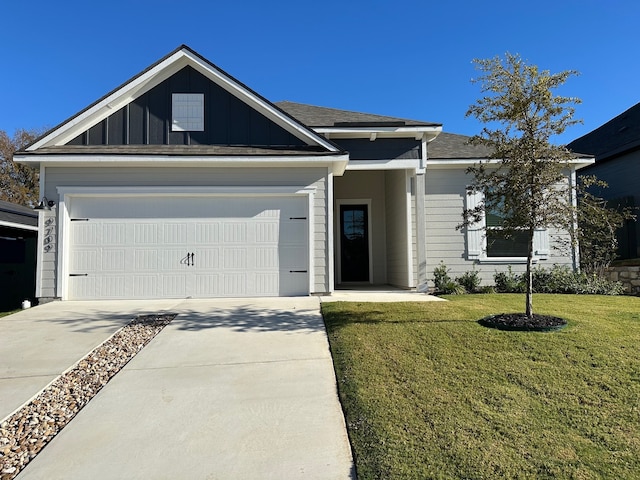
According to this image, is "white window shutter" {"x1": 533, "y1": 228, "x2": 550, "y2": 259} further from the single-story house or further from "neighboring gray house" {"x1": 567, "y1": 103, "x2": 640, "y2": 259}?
the single-story house

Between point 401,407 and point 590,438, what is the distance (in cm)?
126

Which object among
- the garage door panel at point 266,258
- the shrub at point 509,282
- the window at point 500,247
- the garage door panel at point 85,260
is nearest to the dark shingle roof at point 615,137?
the window at point 500,247

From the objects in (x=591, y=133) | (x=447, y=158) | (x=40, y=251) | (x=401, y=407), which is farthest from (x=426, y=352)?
(x=591, y=133)

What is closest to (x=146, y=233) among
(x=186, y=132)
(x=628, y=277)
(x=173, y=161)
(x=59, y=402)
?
(x=173, y=161)

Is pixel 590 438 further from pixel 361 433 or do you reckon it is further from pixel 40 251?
pixel 40 251

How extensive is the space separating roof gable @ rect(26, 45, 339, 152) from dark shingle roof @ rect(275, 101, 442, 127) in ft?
3.57

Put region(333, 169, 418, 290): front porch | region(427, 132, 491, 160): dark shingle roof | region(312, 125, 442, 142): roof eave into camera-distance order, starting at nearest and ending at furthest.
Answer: region(312, 125, 442, 142): roof eave < region(427, 132, 491, 160): dark shingle roof < region(333, 169, 418, 290): front porch

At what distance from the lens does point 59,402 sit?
3717 millimetres

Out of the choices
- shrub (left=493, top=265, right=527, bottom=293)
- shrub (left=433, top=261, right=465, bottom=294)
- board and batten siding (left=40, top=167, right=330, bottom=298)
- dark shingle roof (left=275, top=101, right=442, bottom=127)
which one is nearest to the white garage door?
board and batten siding (left=40, top=167, right=330, bottom=298)

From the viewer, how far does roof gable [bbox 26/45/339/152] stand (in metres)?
9.06

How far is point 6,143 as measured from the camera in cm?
2658

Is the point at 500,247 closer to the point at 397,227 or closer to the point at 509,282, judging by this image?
the point at 509,282

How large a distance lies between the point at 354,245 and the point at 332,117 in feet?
12.1

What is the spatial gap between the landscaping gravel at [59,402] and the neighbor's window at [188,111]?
5183mm
